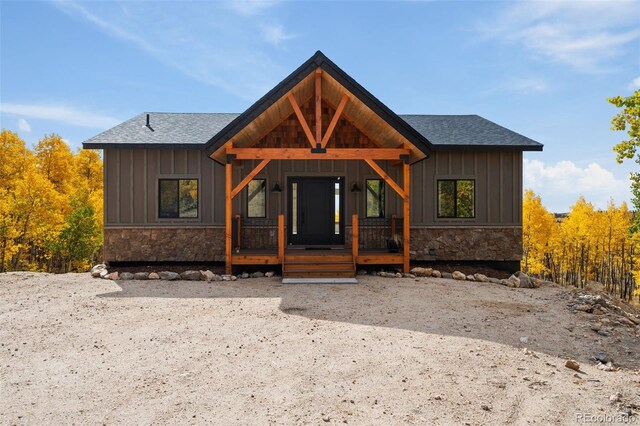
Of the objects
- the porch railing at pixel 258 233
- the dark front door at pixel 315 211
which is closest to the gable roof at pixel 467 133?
the dark front door at pixel 315 211

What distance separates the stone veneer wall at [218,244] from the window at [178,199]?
20.0 inches

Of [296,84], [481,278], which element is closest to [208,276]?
[296,84]

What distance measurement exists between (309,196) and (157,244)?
4.99m

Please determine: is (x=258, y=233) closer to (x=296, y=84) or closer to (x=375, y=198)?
(x=375, y=198)

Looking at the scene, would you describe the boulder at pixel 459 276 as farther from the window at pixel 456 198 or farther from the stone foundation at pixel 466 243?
the window at pixel 456 198

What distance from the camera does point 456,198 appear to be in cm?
1299

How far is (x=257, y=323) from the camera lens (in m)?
6.71

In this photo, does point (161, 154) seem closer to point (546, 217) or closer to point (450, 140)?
point (450, 140)

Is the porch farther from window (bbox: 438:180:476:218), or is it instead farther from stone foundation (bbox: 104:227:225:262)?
window (bbox: 438:180:476:218)

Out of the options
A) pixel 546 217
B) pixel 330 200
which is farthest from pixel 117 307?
pixel 546 217

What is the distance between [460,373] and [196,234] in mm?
9660

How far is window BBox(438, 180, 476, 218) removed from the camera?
511 inches

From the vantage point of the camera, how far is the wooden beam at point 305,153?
10.6 meters

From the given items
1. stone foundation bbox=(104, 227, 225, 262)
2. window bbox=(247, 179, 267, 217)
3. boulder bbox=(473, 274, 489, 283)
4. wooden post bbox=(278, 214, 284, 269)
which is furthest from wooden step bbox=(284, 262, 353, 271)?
boulder bbox=(473, 274, 489, 283)
